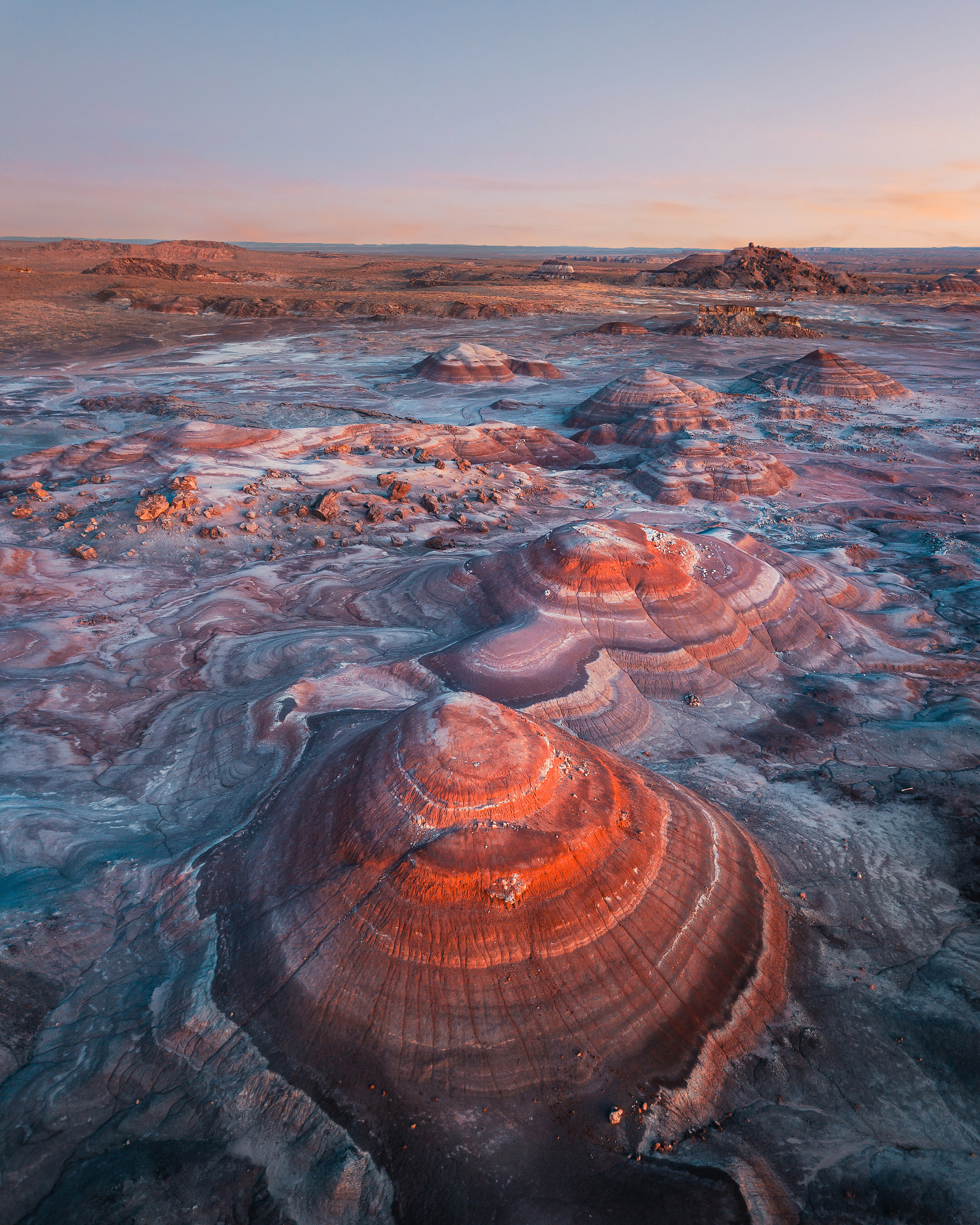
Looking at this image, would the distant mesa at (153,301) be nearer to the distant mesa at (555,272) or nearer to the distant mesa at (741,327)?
the distant mesa at (741,327)

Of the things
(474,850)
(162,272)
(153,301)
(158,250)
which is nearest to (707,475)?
(474,850)

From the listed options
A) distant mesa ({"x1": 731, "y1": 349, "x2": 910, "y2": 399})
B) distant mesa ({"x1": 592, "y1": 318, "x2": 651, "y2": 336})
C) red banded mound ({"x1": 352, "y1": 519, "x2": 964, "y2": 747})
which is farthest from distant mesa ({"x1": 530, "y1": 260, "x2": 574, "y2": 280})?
red banded mound ({"x1": 352, "y1": 519, "x2": 964, "y2": 747})

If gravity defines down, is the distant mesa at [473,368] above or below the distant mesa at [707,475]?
above

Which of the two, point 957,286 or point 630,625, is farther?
point 957,286

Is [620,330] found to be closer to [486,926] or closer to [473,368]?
[473,368]

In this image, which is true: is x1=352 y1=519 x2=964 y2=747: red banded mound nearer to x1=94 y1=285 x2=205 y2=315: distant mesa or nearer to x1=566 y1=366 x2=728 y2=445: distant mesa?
x1=566 y1=366 x2=728 y2=445: distant mesa

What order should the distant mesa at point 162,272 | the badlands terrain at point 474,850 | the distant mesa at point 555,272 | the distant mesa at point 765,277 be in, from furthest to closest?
the distant mesa at point 555,272 → the distant mesa at point 765,277 → the distant mesa at point 162,272 → the badlands terrain at point 474,850

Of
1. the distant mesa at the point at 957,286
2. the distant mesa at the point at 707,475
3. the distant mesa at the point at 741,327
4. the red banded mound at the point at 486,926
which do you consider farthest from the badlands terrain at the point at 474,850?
the distant mesa at the point at 957,286
